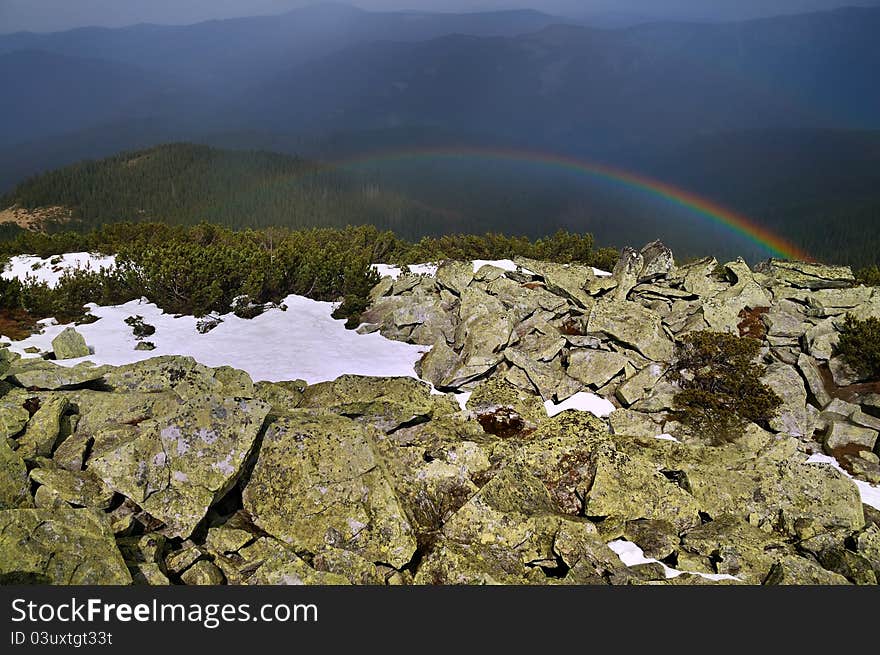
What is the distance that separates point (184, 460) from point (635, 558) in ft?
26.1

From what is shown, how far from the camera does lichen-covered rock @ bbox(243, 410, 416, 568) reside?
10.3 meters

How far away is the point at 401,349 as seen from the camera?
22.6 metres

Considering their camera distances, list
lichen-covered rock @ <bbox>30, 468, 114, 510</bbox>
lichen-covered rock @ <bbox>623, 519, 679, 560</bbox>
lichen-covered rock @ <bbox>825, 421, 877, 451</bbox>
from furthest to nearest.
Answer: lichen-covered rock @ <bbox>825, 421, 877, 451</bbox>
lichen-covered rock @ <bbox>623, 519, 679, 560</bbox>
lichen-covered rock @ <bbox>30, 468, 114, 510</bbox>

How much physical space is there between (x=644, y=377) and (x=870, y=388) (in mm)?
6954

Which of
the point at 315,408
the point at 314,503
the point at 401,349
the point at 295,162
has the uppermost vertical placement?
the point at 314,503

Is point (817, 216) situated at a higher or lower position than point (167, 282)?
lower

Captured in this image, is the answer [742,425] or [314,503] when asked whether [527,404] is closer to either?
[742,425]

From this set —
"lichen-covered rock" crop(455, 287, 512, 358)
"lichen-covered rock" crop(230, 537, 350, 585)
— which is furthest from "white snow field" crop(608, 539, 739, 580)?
"lichen-covered rock" crop(455, 287, 512, 358)

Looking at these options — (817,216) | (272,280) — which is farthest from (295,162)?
(272,280)

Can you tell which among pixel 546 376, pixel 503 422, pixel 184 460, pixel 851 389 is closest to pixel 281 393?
pixel 503 422

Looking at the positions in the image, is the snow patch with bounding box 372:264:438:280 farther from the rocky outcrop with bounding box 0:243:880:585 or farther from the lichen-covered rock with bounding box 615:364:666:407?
the lichen-covered rock with bounding box 615:364:666:407

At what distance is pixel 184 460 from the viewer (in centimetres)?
1005

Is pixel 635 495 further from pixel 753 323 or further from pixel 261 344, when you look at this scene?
pixel 261 344

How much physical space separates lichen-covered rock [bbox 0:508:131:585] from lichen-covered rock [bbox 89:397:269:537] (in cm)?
121
